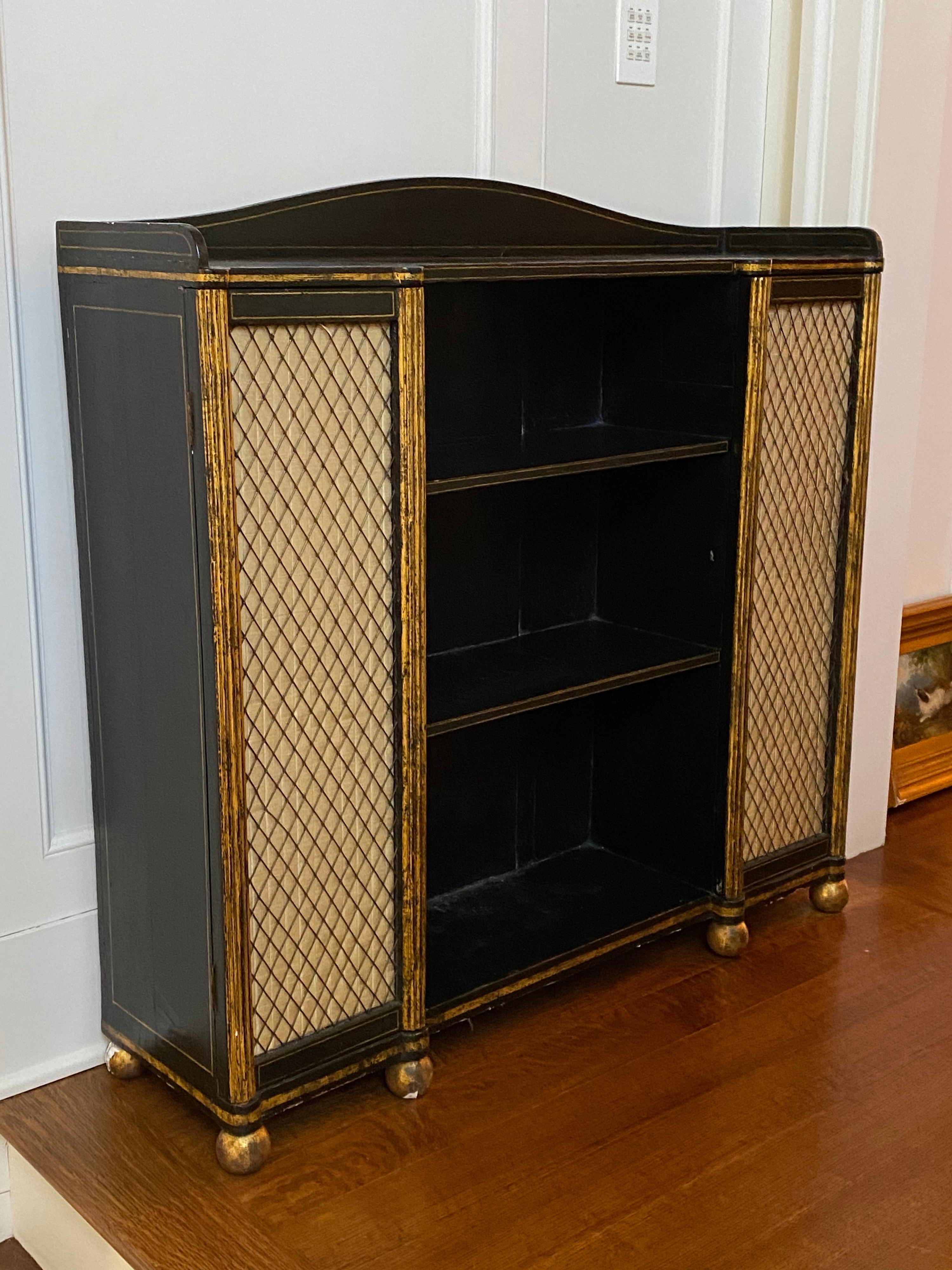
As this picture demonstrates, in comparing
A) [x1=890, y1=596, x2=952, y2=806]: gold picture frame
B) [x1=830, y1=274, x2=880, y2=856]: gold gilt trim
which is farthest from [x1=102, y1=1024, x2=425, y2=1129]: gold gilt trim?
[x1=890, y1=596, x2=952, y2=806]: gold picture frame

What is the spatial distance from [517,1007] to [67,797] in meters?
0.85

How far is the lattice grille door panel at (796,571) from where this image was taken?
2582mm

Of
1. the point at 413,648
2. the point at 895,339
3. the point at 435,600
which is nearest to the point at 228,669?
the point at 413,648

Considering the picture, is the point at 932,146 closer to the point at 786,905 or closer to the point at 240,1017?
the point at 786,905

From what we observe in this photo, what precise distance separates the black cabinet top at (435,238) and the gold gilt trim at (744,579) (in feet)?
0.41

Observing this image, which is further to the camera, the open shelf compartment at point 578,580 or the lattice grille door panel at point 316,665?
the open shelf compartment at point 578,580

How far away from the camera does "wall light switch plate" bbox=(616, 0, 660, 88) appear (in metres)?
2.65

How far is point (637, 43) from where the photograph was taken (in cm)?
268

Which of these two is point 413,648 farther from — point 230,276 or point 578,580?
point 578,580

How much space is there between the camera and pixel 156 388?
1898 mm

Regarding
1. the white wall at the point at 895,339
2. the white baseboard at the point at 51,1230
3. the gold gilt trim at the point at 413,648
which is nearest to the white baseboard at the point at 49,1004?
the white baseboard at the point at 51,1230

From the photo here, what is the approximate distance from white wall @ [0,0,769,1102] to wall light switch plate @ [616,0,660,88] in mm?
24

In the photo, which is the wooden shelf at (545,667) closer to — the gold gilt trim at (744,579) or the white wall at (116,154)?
the gold gilt trim at (744,579)

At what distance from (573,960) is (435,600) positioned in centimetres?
67
